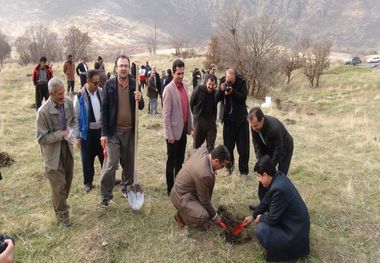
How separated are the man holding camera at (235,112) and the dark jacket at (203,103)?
0.43ft

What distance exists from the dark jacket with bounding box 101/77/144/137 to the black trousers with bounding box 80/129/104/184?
A: 727mm

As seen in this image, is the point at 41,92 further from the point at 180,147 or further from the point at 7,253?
the point at 7,253

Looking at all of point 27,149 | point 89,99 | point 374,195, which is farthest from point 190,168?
point 27,149

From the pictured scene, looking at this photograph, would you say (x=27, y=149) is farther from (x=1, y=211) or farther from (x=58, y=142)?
(x=58, y=142)

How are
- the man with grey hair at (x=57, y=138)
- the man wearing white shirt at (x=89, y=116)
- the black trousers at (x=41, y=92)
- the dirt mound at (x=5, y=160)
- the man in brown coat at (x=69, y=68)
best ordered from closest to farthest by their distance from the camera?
1. the man with grey hair at (x=57, y=138)
2. the man wearing white shirt at (x=89, y=116)
3. the dirt mound at (x=5, y=160)
4. the black trousers at (x=41, y=92)
5. the man in brown coat at (x=69, y=68)

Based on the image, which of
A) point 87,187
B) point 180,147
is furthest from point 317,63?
point 87,187

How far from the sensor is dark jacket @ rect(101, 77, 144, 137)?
4.53m

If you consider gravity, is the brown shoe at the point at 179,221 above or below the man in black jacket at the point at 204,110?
below

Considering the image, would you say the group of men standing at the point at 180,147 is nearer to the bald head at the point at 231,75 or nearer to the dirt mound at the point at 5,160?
the bald head at the point at 231,75

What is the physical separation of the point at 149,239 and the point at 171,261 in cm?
49

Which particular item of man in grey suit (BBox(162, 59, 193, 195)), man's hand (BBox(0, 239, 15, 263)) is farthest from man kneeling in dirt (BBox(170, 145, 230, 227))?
man's hand (BBox(0, 239, 15, 263))

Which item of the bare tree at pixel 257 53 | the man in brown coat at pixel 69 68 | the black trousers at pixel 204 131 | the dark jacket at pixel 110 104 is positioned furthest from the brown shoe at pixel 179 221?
the bare tree at pixel 257 53

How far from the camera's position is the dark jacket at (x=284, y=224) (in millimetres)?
3744

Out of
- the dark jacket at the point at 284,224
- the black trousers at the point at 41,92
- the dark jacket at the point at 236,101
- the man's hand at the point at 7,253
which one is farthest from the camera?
the black trousers at the point at 41,92
